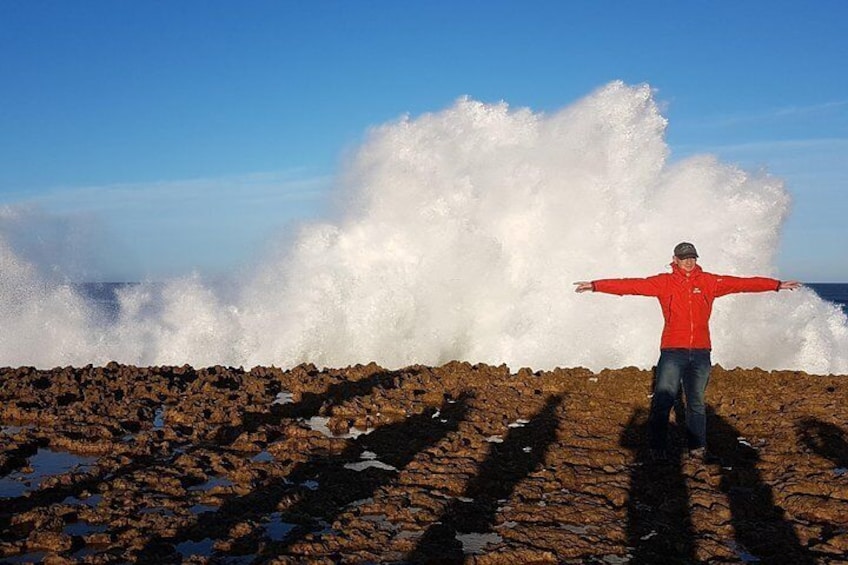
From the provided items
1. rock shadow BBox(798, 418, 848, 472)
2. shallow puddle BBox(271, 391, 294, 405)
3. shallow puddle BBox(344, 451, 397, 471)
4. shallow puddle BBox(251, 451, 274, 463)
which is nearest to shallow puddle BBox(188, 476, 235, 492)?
shallow puddle BBox(251, 451, 274, 463)

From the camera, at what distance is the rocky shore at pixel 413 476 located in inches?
185

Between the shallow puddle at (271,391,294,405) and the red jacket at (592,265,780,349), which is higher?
the red jacket at (592,265,780,349)

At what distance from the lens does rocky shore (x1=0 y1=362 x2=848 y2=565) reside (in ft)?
15.4

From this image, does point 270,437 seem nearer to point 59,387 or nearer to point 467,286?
point 59,387

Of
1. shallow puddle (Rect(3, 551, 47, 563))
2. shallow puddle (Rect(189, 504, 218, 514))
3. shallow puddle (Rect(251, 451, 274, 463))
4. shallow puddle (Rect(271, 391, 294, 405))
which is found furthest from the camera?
shallow puddle (Rect(271, 391, 294, 405))

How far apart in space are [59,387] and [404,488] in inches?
272

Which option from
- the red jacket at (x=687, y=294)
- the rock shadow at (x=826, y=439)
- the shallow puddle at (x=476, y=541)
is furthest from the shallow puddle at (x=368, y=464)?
the rock shadow at (x=826, y=439)

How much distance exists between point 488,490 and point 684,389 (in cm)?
216

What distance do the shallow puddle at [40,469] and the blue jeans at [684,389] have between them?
5135 mm

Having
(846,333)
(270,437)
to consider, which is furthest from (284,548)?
(846,333)

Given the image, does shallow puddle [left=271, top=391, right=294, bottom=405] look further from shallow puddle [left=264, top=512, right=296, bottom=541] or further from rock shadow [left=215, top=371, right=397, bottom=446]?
shallow puddle [left=264, top=512, right=296, bottom=541]

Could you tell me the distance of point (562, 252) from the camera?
1688 centimetres

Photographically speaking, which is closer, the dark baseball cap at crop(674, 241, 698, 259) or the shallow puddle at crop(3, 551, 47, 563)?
the shallow puddle at crop(3, 551, 47, 563)

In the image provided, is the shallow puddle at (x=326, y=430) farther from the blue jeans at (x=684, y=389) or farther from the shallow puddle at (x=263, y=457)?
the blue jeans at (x=684, y=389)
